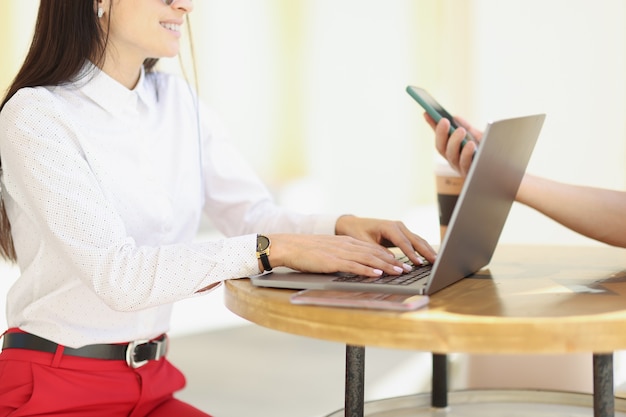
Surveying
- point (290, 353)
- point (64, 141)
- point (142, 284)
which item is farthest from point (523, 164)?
point (290, 353)

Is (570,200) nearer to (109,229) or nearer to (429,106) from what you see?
(429,106)

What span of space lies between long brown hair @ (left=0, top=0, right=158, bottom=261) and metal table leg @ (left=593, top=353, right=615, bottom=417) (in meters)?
1.15

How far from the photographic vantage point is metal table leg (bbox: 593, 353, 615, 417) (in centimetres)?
129

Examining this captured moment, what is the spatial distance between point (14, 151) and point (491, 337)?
0.93 meters

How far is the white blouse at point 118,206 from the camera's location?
1.50m

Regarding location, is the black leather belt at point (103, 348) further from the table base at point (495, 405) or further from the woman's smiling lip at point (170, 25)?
the woman's smiling lip at point (170, 25)

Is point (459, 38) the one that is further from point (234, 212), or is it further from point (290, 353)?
point (234, 212)

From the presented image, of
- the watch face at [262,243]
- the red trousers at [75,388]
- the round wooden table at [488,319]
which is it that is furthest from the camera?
the red trousers at [75,388]

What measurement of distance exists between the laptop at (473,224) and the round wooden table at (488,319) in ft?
0.10

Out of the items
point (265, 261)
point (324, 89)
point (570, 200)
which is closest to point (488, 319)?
point (265, 261)

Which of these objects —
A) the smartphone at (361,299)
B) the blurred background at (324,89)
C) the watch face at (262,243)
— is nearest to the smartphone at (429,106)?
the watch face at (262,243)

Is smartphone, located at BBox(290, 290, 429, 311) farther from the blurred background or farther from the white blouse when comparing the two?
the blurred background

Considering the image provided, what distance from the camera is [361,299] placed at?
4.08 ft

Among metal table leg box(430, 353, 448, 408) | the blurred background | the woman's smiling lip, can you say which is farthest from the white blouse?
the blurred background
